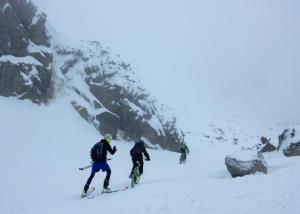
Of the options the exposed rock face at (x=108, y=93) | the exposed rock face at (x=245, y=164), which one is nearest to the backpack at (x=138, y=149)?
the exposed rock face at (x=245, y=164)

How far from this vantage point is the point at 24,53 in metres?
40.6

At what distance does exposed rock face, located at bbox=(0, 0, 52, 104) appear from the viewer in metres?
37.6

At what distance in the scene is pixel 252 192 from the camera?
38.3 ft

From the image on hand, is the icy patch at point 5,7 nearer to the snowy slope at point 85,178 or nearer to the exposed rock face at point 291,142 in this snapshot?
the snowy slope at point 85,178

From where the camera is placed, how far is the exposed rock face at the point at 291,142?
2825 cm

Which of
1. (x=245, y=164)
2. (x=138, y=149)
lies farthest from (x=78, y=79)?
(x=245, y=164)

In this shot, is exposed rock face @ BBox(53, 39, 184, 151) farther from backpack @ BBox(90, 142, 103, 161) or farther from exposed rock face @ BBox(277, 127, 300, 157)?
backpack @ BBox(90, 142, 103, 161)

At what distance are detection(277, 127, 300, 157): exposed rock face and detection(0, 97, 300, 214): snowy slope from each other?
8.33 feet

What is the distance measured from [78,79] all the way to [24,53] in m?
8.80

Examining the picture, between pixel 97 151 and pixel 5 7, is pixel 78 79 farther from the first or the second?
pixel 97 151

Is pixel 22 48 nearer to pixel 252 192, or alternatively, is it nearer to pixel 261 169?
pixel 261 169

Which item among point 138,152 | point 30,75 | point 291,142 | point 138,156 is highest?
point 30,75

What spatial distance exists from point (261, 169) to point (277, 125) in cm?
10645

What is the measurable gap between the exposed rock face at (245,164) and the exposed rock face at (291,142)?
12.7 meters
